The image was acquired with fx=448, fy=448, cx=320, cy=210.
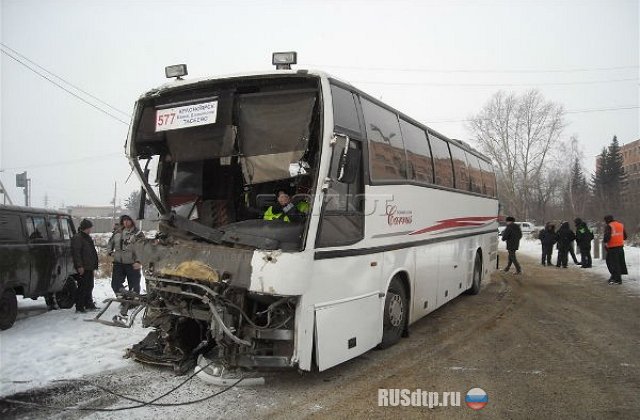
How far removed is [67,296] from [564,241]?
17825mm

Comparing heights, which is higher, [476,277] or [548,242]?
[548,242]

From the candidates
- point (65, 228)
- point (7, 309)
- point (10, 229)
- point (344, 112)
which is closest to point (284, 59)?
point (344, 112)

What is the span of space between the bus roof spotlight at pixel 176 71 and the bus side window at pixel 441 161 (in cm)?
463

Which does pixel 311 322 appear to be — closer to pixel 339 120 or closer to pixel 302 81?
pixel 339 120

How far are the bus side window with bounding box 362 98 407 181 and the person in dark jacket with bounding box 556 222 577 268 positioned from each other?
14.4m

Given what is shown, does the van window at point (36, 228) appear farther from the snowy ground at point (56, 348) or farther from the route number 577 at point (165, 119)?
the route number 577 at point (165, 119)

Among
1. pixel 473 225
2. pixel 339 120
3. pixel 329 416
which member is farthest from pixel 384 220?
pixel 473 225

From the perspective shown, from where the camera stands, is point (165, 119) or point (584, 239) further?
point (584, 239)

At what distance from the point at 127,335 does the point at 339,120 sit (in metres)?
4.72

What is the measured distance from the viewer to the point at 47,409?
4332 mm

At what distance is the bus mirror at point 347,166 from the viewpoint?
484 centimetres

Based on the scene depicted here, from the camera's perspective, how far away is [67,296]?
9.37 metres

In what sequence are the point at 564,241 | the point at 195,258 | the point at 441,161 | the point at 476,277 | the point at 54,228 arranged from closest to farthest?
1. the point at 195,258
2. the point at 441,161
3. the point at 54,228
4. the point at 476,277
5. the point at 564,241

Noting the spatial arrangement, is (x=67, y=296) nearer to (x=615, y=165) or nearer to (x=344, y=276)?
(x=344, y=276)
